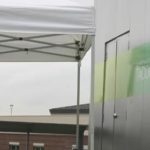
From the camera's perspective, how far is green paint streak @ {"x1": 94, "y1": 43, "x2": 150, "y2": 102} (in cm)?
455

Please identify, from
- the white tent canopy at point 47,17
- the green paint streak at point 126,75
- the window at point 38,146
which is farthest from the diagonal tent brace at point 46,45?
the window at point 38,146

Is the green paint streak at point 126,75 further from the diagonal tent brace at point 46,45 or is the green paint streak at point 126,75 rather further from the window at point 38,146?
the window at point 38,146

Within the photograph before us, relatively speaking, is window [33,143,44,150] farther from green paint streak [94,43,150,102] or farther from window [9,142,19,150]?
green paint streak [94,43,150,102]

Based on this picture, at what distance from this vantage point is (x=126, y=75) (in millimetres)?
5074

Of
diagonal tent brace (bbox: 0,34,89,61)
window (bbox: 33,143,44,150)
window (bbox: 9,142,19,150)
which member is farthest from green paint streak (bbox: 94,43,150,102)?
window (bbox: 9,142,19,150)

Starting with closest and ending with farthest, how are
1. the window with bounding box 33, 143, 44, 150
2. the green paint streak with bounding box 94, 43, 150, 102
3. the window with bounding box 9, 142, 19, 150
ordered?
the green paint streak with bounding box 94, 43, 150, 102, the window with bounding box 33, 143, 44, 150, the window with bounding box 9, 142, 19, 150

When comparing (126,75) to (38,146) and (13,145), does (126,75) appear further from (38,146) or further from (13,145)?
(13,145)

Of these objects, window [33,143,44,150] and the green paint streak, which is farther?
window [33,143,44,150]

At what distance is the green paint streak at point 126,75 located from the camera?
14.9 feet

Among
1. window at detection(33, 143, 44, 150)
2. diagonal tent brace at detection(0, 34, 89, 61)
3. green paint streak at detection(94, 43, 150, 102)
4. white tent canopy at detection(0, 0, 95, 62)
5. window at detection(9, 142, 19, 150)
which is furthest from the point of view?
window at detection(9, 142, 19, 150)

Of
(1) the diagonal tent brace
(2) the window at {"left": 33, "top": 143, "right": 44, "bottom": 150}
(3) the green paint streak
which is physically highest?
(1) the diagonal tent brace

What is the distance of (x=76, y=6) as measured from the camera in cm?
522

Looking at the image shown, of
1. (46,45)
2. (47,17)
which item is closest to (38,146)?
(46,45)

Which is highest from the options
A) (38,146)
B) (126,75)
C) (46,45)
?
(46,45)
